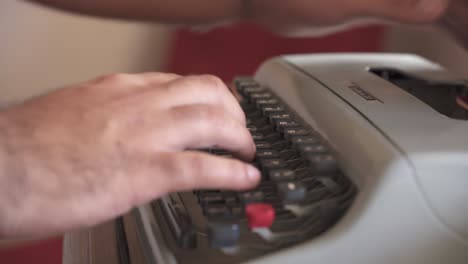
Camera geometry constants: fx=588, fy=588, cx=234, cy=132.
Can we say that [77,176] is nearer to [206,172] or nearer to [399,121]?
[206,172]

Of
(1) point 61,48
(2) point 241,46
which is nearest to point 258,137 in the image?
(2) point 241,46

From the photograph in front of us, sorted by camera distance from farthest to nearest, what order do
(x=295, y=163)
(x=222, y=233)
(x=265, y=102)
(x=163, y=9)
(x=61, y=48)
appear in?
(x=61, y=48), (x=163, y=9), (x=265, y=102), (x=295, y=163), (x=222, y=233)

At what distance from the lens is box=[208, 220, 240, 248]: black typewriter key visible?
1.37ft

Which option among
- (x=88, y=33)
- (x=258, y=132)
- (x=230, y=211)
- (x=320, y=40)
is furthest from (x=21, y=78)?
(x=230, y=211)

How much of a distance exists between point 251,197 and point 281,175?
0.03 metres

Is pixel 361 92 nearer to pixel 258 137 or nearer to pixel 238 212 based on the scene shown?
pixel 258 137

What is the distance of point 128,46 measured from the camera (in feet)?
6.17

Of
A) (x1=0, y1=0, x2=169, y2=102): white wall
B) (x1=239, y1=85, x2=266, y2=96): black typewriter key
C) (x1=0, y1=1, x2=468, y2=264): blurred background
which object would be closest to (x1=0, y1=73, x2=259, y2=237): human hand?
(x1=239, y1=85, x2=266, y2=96): black typewriter key

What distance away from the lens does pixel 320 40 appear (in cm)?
140

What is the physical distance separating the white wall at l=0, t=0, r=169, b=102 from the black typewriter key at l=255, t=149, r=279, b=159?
53.8 inches

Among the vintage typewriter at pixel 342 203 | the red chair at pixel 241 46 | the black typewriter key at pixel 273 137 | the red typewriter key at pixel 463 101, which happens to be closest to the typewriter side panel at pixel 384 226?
the vintage typewriter at pixel 342 203

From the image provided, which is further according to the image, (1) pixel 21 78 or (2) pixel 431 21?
(1) pixel 21 78

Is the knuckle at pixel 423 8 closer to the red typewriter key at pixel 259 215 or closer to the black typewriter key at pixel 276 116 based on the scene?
the black typewriter key at pixel 276 116

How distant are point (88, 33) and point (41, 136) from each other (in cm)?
146
